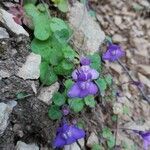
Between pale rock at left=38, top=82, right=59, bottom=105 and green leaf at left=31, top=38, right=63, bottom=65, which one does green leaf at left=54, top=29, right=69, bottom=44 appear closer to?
green leaf at left=31, top=38, right=63, bottom=65

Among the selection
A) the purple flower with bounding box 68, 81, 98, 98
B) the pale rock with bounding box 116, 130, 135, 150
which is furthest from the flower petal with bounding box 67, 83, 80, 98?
the pale rock with bounding box 116, 130, 135, 150

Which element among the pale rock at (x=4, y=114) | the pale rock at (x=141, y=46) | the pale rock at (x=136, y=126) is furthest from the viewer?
the pale rock at (x=141, y=46)

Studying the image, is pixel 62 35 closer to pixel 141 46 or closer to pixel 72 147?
pixel 72 147

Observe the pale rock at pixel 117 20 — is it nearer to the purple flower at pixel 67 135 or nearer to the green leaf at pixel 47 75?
the green leaf at pixel 47 75

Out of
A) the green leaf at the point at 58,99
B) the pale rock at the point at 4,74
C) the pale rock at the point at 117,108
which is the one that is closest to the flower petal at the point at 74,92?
the green leaf at the point at 58,99

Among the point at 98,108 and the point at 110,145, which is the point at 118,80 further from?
the point at 110,145
